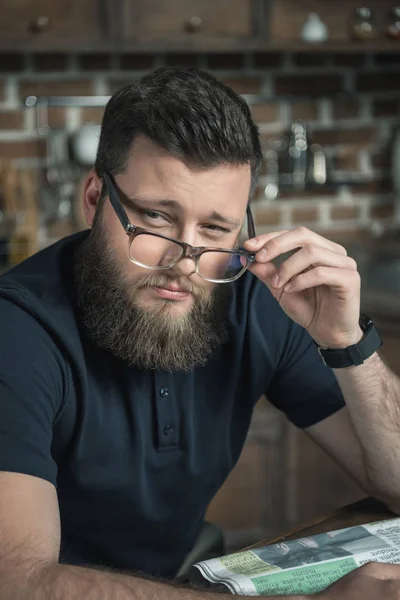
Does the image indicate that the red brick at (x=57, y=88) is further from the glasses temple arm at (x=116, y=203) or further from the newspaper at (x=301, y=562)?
the newspaper at (x=301, y=562)

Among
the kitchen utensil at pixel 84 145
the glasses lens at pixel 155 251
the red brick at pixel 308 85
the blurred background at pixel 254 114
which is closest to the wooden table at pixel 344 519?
the glasses lens at pixel 155 251

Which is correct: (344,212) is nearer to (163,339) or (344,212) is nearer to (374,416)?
(374,416)

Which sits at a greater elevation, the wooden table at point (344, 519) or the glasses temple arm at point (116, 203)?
the glasses temple arm at point (116, 203)

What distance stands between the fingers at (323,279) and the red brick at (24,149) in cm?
170

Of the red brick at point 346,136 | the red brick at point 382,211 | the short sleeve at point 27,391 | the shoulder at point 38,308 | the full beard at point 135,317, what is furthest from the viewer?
the red brick at point 382,211

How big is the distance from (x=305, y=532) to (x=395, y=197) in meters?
2.27

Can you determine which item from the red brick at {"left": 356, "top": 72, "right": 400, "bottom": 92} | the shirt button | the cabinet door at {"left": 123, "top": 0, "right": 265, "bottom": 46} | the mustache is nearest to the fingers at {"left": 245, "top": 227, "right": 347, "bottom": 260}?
the mustache

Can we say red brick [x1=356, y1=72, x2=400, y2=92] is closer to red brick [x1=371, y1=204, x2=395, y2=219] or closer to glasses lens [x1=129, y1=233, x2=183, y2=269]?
red brick [x1=371, y1=204, x2=395, y2=219]

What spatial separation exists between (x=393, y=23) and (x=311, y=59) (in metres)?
0.31

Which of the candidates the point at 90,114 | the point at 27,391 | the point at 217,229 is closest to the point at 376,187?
the point at 90,114

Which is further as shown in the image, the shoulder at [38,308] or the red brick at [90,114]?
the red brick at [90,114]

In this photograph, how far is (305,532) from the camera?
4.16 ft

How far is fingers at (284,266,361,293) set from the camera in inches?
53.7

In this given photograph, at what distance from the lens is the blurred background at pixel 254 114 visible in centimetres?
269
